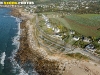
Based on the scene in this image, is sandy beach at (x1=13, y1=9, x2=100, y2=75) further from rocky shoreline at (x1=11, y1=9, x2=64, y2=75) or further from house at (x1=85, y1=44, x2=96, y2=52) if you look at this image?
house at (x1=85, y1=44, x2=96, y2=52)

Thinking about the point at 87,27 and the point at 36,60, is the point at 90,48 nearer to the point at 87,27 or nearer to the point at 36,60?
the point at 36,60

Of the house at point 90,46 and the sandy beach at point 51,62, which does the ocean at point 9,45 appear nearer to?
the sandy beach at point 51,62

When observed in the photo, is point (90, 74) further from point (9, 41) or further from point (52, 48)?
point (9, 41)

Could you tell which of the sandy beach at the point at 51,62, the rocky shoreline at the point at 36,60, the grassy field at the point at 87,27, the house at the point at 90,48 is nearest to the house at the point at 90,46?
the house at the point at 90,48

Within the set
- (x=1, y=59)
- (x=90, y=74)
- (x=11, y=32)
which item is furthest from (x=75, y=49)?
(x=11, y=32)

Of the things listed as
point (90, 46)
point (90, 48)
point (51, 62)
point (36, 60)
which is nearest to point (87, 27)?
point (90, 46)

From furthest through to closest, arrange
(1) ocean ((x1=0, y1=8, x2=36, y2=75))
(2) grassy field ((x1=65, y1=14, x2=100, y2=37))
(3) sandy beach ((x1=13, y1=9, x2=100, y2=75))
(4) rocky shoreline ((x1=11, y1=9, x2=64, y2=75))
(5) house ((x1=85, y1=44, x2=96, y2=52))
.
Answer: (2) grassy field ((x1=65, y1=14, x2=100, y2=37)) < (5) house ((x1=85, y1=44, x2=96, y2=52)) < (1) ocean ((x1=0, y1=8, x2=36, y2=75)) < (4) rocky shoreline ((x1=11, y1=9, x2=64, y2=75)) < (3) sandy beach ((x1=13, y1=9, x2=100, y2=75))

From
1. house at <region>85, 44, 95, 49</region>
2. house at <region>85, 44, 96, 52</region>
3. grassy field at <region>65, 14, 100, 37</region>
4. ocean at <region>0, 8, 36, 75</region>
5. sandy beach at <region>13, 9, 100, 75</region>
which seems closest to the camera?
sandy beach at <region>13, 9, 100, 75</region>

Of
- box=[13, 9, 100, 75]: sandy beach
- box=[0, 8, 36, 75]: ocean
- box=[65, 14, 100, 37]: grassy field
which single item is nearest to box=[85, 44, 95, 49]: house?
box=[13, 9, 100, 75]: sandy beach
